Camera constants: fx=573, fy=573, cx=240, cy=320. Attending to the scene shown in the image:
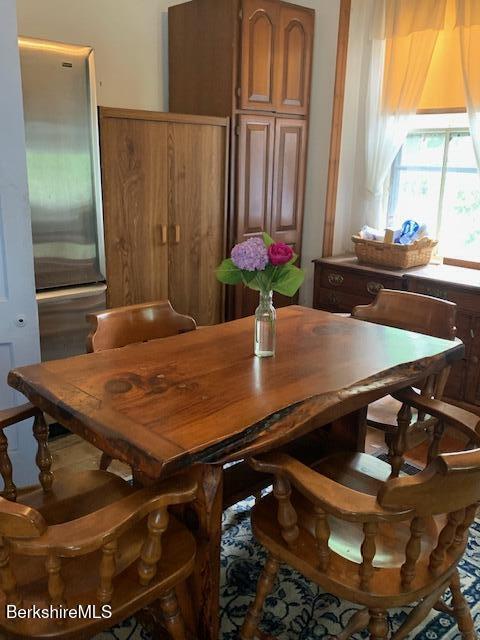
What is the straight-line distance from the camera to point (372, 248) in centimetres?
360

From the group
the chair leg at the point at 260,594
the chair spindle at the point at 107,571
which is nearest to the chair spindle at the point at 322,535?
the chair leg at the point at 260,594

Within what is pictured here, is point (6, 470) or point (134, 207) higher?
point (134, 207)

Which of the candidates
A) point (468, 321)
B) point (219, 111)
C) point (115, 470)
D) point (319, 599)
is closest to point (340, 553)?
point (319, 599)

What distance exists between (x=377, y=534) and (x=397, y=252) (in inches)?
91.4

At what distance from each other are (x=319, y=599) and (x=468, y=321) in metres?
1.78

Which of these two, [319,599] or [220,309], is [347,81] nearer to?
[220,309]

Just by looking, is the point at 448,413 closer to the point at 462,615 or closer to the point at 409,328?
the point at 462,615

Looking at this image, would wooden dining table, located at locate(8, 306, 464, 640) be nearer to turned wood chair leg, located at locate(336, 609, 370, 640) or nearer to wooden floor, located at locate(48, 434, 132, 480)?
turned wood chair leg, located at locate(336, 609, 370, 640)

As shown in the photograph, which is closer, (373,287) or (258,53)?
(258,53)

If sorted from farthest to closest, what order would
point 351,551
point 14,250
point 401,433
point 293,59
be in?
1. point 293,59
2. point 14,250
3. point 401,433
4. point 351,551

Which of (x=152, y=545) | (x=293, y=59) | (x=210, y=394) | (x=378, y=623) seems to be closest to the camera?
(x=152, y=545)

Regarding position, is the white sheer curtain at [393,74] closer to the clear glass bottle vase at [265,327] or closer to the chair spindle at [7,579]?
the clear glass bottle vase at [265,327]

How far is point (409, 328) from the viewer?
99.6 inches

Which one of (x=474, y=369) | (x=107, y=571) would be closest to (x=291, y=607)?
(x=107, y=571)
